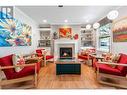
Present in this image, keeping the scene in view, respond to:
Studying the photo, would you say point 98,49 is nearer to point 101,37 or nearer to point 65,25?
point 101,37

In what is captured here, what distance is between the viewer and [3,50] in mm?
3809

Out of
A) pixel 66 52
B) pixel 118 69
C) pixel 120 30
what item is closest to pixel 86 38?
pixel 66 52

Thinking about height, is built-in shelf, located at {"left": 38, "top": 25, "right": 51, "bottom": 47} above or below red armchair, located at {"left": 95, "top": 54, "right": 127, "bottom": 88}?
above

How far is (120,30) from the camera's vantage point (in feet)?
15.7

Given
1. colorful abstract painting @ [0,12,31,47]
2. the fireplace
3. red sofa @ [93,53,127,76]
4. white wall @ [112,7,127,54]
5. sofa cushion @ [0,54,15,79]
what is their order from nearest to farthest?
1. sofa cushion @ [0,54,15,79]
2. red sofa @ [93,53,127,76]
3. colorful abstract painting @ [0,12,31,47]
4. white wall @ [112,7,127,54]
5. the fireplace

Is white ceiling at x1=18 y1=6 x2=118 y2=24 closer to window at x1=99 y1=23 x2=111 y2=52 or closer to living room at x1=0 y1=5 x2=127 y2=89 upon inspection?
living room at x1=0 y1=5 x2=127 y2=89

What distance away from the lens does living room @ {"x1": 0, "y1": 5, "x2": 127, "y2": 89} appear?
3420mm

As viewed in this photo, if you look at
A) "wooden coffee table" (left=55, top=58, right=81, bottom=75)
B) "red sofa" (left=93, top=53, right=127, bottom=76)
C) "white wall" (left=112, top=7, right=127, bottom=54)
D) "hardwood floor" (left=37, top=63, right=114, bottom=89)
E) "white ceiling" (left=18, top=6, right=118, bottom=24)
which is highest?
"white ceiling" (left=18, top=6, right=118, bottom=24)

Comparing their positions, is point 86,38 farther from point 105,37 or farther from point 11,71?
point 11,71

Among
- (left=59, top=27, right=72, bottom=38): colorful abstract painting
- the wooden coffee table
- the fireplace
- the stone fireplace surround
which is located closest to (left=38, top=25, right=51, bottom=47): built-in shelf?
the stone fireplace surround

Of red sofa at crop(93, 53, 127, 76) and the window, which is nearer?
red sofa at crop(93, 53, 127, 76)

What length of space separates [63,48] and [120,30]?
339 centimetres

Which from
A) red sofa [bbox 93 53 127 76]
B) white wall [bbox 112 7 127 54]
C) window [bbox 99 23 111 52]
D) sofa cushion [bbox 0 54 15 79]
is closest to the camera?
sofa cushion [bbox 0 54 15 79]
